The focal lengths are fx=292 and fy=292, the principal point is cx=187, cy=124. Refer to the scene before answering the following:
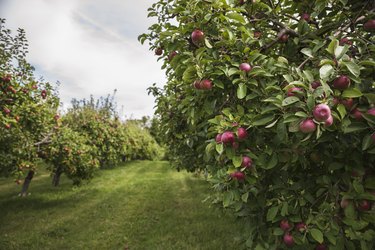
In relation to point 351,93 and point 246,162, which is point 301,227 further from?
point 351,93

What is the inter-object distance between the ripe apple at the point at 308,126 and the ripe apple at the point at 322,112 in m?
0.04

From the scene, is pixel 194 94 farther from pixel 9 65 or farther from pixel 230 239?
pixel 9 65

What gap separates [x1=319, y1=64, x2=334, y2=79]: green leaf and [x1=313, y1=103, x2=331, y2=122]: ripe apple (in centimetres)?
19

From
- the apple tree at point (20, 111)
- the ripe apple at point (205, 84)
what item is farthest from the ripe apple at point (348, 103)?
the apple tree at point (20, 111)

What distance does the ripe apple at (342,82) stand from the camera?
1699mm

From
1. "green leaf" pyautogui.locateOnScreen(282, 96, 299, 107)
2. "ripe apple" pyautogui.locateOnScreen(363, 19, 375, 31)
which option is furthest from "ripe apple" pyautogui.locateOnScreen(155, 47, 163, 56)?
"ripe apple" pyautogui.locateOnScreen(363, 19, 375, 31)

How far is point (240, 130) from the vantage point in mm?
1998

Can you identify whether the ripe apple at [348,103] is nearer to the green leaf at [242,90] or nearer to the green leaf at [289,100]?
→ the green leaf at [289,100]

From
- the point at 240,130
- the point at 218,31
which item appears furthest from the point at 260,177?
the point at 218,31

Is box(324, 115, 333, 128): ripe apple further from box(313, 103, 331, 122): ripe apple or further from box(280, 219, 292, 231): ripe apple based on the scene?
box(280, 219, 292, 231): ripe apple

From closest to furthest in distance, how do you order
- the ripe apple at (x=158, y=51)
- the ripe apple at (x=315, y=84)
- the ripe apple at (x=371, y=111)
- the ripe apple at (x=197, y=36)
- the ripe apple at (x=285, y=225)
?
the ripe apple at (x=371, y=111)
the ripe apple at (x=315, y=84)
the ripe apple at (x=285, y=225)
the ripe apple at (x=197, y=36)
the ripe apple at (x=158, y=51)

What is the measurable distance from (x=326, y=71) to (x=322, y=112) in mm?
277

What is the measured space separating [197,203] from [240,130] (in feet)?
27.7

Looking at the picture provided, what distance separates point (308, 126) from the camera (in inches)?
62.4
